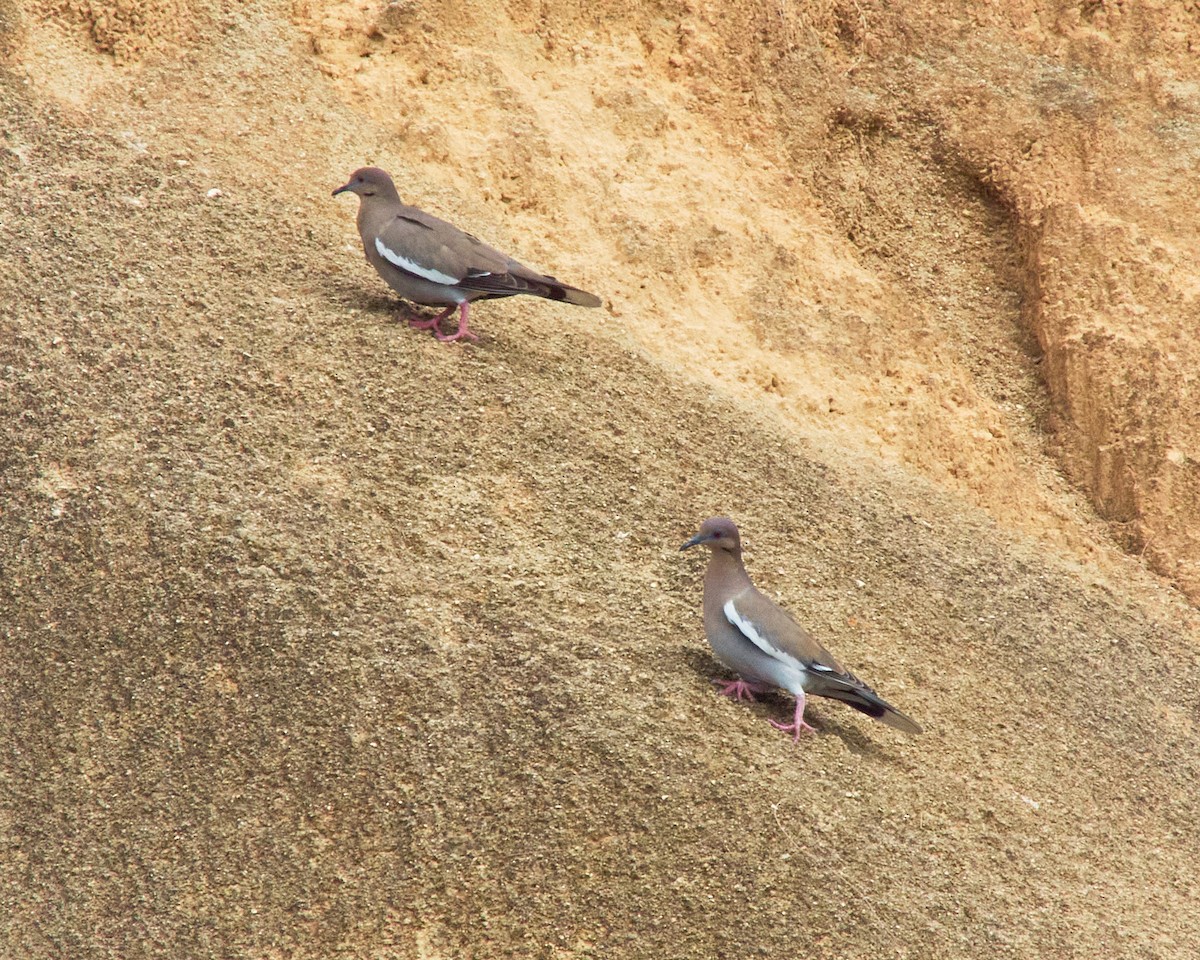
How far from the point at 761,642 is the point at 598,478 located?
70.9 inches

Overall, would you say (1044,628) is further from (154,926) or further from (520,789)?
(154,926)

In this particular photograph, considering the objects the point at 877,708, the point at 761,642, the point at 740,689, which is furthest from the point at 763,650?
the point at 877,708

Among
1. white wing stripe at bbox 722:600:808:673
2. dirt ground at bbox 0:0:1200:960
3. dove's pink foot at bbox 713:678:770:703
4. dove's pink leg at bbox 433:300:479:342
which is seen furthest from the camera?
dove's pink leg at bbox 433:300:479:342

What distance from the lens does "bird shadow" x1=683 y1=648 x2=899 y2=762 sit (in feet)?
18.9

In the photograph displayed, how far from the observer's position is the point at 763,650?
216 inches

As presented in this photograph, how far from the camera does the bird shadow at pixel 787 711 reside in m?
5.75

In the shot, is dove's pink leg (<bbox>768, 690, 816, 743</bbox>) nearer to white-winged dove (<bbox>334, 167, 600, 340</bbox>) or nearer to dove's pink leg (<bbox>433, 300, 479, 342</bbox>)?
white-winged dove (<bbox>334, 167, 600, 340</bbox>)

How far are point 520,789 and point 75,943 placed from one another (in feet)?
6.12

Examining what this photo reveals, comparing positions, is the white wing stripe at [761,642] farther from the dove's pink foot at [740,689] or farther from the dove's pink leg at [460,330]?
the dove's pink leg at [460,330]

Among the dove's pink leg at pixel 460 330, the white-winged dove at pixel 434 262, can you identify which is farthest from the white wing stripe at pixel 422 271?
the dove's pink leg at pixel 460 330

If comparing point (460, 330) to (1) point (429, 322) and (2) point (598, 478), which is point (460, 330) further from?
(2) point (598, 478)

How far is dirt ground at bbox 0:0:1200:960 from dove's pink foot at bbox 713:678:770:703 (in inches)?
3.3

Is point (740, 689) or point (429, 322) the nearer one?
point (740, 689)

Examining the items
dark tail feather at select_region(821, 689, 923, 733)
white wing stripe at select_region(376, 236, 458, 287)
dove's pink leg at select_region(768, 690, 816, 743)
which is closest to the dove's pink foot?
dove's pink leg at select_region(768, 690, 816, 743)
